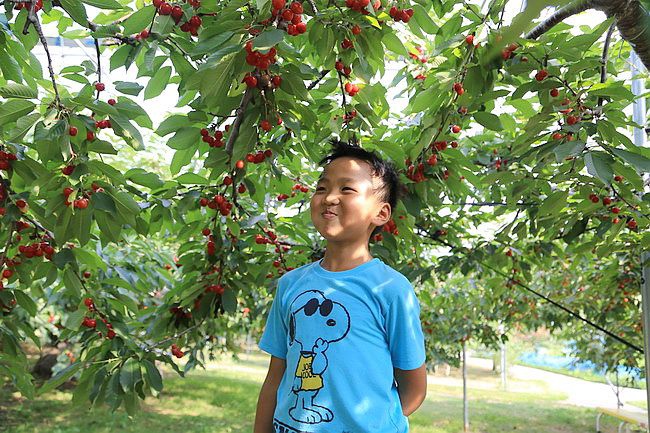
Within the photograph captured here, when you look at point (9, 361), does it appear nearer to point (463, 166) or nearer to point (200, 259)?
point (200, 259)

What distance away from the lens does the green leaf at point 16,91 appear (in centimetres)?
→ 142

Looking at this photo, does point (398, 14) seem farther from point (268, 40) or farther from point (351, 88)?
point (268, 40)

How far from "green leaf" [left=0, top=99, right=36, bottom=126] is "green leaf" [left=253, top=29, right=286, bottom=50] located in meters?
0.67

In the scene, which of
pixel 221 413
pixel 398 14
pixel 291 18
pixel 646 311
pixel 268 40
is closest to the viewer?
pixel 268 40

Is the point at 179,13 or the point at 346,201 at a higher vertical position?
the point at 179,13

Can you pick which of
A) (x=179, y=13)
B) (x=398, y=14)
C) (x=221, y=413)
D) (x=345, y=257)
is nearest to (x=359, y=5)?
(x=398, y=14)

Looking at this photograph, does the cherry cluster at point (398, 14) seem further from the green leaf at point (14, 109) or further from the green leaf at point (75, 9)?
the green leaf at point (14, 109)

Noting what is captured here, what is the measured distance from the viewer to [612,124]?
155cm

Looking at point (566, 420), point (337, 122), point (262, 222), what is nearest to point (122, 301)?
point (262, 222)

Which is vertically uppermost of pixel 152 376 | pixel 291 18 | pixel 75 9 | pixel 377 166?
pixel 75 9

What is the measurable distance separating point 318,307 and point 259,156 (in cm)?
76

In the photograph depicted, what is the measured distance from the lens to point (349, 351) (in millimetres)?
1147

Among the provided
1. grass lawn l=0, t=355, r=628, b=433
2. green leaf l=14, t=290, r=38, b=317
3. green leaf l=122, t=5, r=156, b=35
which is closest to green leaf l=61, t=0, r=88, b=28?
green leaf l=122, t=5, r=156, b=35

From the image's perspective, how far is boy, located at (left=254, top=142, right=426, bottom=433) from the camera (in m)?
1.13
